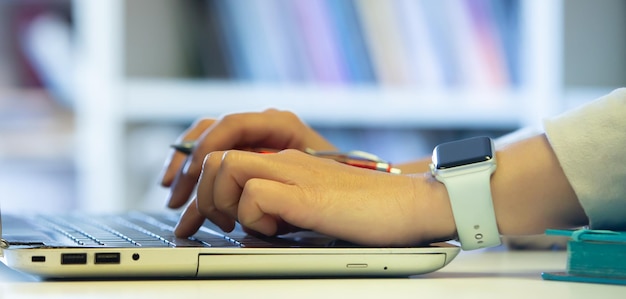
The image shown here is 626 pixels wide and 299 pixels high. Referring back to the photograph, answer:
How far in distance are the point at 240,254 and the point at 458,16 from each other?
5.25ft

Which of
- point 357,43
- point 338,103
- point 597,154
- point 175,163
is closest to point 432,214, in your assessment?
point 597,154

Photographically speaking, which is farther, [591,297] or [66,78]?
[66,78]

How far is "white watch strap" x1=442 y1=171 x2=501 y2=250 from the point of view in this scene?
70 centimetres

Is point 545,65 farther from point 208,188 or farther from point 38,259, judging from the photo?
point 38,259

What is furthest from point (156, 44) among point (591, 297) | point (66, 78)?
point (591, 297)

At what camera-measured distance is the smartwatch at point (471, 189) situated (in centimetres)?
70

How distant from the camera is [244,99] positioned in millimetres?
2018

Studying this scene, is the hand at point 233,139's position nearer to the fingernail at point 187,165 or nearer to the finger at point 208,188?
the fingernail at point 187,165

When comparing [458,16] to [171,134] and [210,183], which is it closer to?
[171,134]

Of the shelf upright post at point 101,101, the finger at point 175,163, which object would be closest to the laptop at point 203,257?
the finger at point 175,163

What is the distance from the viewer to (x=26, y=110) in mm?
2125

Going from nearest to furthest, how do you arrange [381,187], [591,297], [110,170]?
[591,297]
[381,187]
[110,170]

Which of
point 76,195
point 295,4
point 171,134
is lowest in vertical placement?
point 76,195

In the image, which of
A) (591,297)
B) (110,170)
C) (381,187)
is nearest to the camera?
(591,297)
